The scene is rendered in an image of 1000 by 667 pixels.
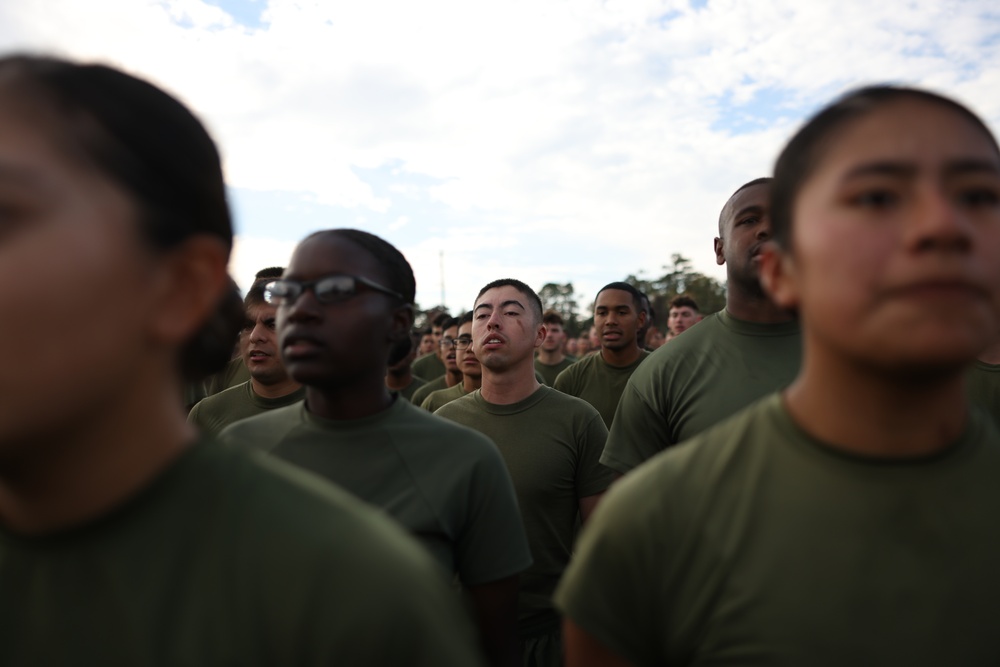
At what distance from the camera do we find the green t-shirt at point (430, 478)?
2.94m

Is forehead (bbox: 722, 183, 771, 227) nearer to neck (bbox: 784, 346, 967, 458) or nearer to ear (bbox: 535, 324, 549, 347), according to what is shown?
ear (bbox: 535, 324, 549, 347)

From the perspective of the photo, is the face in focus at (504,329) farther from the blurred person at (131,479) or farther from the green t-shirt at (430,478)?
the blurred person at (131,479)

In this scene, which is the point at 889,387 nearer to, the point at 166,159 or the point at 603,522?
the point at 603,522

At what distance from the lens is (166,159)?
1388mm

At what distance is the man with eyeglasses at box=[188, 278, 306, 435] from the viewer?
527cm

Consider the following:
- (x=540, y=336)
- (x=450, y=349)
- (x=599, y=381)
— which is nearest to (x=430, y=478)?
(x=540, y=336)

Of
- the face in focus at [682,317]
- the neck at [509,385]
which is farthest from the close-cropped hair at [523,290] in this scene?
the face in focus at [682,317]

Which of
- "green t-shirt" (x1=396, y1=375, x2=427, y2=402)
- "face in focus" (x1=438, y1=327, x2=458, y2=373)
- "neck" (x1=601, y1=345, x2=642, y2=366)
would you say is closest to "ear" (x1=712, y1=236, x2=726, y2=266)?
"neck" (x1=601, y1=345, x2=642, y2=366)

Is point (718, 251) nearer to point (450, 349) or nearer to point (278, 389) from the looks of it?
point (278, 389)

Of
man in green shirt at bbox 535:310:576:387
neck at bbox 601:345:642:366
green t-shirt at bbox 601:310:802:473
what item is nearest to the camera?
green t-shirt at bbox 601:310:802:473

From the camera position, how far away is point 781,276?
1960 millimetres

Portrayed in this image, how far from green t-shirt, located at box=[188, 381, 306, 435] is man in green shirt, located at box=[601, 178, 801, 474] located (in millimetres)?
2462

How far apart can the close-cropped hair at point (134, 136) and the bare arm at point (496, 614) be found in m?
2.06

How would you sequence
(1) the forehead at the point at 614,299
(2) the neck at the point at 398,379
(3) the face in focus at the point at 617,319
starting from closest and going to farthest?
(3) the face in focus at the point at 617,319, (1) the forehead at the point at 614,299, (2) the neck at the point at 398,379
